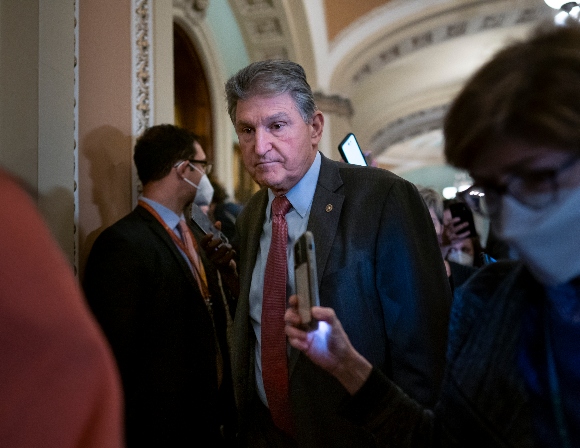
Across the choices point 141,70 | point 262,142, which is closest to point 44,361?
point 262,142

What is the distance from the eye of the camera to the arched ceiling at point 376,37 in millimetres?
7332

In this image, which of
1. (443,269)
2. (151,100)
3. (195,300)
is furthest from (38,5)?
(443,269)

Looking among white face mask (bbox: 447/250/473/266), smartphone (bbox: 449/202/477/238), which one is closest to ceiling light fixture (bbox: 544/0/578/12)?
white face mask (bbox: 447/250/473/266)

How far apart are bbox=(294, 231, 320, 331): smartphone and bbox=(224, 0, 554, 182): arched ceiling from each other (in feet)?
14.5

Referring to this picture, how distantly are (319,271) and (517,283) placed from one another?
68 cm

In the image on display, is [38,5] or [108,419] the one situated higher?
[38,5]

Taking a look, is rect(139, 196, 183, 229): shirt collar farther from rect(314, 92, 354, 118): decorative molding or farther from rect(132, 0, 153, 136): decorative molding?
rect(314, 92, 354, 118): decorative molding

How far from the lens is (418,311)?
5.08 ft

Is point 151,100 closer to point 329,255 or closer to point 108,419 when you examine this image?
point 329,255

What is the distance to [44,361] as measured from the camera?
562 millimetres

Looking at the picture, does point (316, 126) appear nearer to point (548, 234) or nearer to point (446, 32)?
point (548, 234)

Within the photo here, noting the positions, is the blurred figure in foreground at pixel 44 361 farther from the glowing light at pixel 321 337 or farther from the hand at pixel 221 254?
the hand at pixel 221 254

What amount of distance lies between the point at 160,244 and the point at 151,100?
→ 2.82ft

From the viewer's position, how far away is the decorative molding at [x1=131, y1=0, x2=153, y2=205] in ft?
9.20
